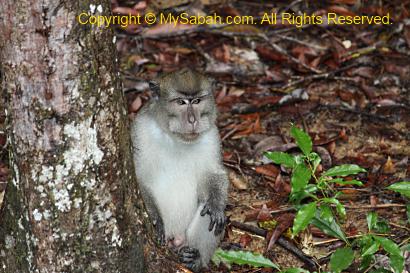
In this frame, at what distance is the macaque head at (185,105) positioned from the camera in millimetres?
4543

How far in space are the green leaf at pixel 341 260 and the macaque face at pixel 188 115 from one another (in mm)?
1317

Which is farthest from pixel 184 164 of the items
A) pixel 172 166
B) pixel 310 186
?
pixel 310 186

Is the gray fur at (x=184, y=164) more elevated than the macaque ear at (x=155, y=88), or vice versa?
the macaque ear at (x=155, y=88)

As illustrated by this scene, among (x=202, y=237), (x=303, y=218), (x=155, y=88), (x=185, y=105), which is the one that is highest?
(x=155, y=88)

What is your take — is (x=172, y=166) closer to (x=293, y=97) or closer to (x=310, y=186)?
(x=310, y=186)

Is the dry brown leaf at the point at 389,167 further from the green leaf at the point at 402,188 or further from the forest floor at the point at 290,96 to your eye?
the green leaf at the point at 402,188

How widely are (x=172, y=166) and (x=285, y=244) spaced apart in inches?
38.0

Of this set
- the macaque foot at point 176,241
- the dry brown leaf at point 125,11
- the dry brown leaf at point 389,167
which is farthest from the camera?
the dry brown leaf at point 125,11

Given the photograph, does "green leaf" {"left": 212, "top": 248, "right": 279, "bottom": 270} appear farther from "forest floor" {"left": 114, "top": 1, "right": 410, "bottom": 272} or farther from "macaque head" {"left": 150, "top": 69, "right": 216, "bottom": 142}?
"macaque head" {"left": 150, "top": 69, "right": 216, "bottom": 142}

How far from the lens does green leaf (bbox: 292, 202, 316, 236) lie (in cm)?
347

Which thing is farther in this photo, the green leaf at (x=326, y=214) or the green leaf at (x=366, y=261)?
the green leaf at (x=366, y=261)

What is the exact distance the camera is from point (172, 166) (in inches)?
182

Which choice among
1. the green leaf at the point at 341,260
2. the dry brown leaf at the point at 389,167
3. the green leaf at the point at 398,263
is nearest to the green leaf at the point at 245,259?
the green leaf at the point at 341,260

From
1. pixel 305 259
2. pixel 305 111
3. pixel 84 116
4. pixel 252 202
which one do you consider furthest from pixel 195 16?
pixel 84 116
